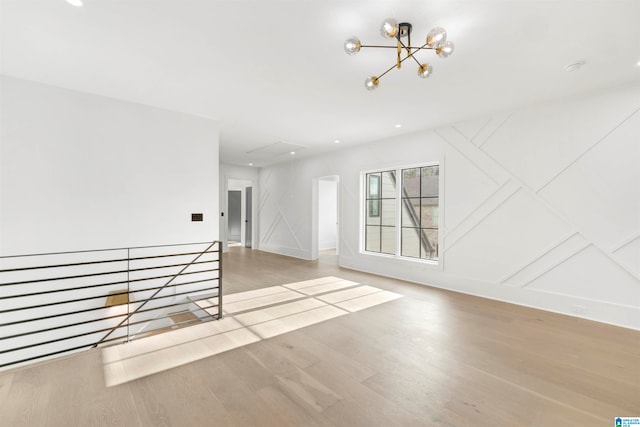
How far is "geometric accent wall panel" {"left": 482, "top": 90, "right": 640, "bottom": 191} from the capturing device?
3.39 metres

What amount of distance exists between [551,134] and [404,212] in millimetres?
2554

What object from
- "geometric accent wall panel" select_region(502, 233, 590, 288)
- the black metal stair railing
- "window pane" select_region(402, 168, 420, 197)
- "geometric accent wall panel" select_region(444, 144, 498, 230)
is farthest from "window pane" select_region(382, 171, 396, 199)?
the black metal stair railing

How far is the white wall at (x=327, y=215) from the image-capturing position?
9.37 metres

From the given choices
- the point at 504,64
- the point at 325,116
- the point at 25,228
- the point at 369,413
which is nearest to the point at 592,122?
the point at 504,64

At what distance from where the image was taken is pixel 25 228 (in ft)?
10.4

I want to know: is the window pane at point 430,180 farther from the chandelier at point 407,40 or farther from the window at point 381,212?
the chandelier at point 407,40

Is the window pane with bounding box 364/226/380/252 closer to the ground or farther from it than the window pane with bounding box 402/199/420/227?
closer to the ground

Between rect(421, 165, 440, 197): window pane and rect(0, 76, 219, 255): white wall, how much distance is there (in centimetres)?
379

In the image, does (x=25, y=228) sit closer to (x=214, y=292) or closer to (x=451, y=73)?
(x=214, y=292)

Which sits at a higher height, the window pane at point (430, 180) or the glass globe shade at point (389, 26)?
the glass globe shade at point (389, 26)

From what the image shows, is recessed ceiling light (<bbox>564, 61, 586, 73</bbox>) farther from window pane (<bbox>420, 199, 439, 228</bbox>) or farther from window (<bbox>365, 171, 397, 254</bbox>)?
window (<bbox>365, 171, 397, 254</bbox>)

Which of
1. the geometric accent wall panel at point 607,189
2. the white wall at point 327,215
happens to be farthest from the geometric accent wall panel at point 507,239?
the white wall at point 327,215

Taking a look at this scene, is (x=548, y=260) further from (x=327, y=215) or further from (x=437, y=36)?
(x=327, y=215)

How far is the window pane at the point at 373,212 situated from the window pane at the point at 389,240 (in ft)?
0.87
